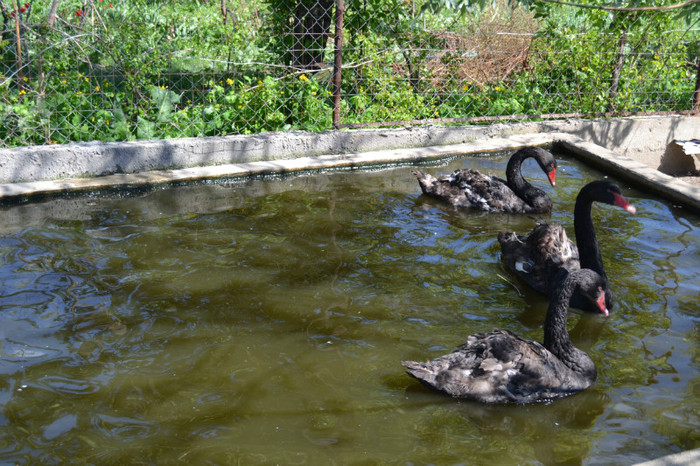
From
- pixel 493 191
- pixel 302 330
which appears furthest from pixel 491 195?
pixel 302 330

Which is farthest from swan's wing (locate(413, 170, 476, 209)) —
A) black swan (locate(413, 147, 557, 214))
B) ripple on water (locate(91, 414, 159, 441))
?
ripple on water (locate(91, 414, 159, 441))

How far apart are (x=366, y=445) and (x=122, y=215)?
406cm

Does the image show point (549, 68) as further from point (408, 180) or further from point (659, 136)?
point (408, 180)

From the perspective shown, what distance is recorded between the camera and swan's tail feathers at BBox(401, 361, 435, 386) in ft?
13.5

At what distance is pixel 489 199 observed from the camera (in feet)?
24.5

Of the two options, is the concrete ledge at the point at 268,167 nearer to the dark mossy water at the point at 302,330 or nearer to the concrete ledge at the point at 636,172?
the dark mossy water at the point at 302,330

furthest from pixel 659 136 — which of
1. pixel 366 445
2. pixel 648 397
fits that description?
pixel 366 445

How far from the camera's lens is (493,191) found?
750 centimetres

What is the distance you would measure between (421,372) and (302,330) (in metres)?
1.07

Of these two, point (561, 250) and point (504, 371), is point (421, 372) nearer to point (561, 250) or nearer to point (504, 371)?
point (504, 371)

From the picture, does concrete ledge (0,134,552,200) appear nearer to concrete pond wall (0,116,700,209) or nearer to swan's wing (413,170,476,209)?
concrete pond wall (0,116,700,209)

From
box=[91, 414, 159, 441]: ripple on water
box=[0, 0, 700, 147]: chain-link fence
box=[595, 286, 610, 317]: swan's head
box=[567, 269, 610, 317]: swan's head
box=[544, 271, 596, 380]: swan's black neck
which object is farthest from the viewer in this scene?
box=[0, 0, 700, 147]: chain-link fence

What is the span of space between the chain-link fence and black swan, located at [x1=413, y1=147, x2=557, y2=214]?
1949mm

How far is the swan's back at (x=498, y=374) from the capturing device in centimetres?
418
